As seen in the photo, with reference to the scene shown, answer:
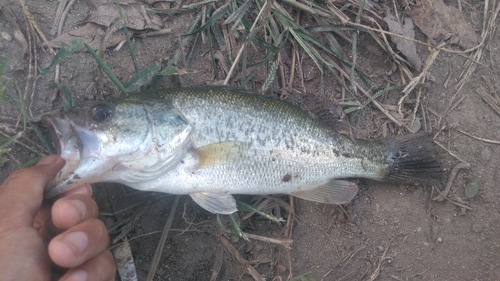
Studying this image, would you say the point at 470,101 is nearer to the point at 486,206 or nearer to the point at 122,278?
the point at 486,206

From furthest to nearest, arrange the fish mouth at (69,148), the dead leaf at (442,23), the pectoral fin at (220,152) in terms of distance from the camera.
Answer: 1. the dead leaf at (442,23)
2. the pectoral fin at (220,152)
3. the fish mouth at (69,148)

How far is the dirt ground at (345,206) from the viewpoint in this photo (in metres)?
3.12

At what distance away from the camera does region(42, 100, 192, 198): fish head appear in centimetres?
236

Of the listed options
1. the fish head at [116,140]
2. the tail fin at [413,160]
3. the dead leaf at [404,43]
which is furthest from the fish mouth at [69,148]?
the dead leaf at [404,43]

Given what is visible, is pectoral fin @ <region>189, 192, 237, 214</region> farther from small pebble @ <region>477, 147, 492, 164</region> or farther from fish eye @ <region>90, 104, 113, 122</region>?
small pebble @ <region>477, 147, 492, 164</region>

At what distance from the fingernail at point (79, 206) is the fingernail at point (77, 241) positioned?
Answer: 0.13 meters

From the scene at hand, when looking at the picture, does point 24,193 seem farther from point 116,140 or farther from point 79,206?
point 116,140

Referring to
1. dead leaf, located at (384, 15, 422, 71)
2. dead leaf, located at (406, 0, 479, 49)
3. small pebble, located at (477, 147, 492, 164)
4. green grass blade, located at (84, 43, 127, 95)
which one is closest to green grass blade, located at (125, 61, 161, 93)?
green grass blade, located at (84, 43, 127, 95)

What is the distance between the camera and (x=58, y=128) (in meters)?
2.37

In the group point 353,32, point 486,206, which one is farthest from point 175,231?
point 486,206

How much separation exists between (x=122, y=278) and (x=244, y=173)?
1.27m

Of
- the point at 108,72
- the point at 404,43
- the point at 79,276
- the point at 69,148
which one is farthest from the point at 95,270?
the point at 404,43

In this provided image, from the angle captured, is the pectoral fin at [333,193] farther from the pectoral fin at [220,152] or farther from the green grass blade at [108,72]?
the green grass blade at [108,72]

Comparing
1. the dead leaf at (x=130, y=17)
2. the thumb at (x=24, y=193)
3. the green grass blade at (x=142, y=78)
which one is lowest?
the thumb at (x=24, y=193)
